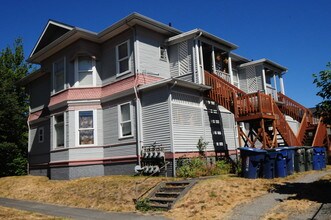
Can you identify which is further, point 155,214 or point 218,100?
point 218,100

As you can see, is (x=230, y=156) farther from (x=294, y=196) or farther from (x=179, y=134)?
(x=294, y=196)

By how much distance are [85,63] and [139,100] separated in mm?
4718

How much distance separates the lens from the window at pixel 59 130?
19.1 m

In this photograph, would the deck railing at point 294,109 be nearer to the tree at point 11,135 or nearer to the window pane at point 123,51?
the window pane at point 123,51

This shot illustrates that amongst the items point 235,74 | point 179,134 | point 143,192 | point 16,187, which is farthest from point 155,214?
point 235,74

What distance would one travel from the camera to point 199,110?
1708cm

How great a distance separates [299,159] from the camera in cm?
1427

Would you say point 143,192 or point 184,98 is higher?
point 184,98

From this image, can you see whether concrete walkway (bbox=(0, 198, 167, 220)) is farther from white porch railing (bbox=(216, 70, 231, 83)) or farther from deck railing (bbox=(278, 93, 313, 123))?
deck railing (bbox=(278, 93, 313, 123))

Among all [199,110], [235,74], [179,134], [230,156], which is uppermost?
[235,74]

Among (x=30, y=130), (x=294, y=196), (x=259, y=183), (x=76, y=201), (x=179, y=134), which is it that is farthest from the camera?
(x=30, y=130)

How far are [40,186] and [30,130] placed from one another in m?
8.68

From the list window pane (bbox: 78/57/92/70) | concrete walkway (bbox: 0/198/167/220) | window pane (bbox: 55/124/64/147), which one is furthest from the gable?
concrete walkway (bbox: 0/198/167/220)

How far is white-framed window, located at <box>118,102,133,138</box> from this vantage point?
16.9m
